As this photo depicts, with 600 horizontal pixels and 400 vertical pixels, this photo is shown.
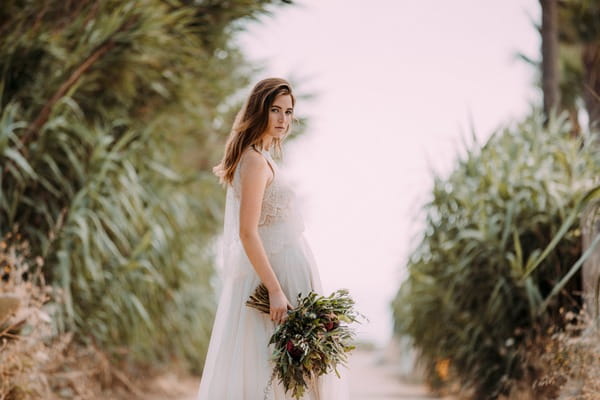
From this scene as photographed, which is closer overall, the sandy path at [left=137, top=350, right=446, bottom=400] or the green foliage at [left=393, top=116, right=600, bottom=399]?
the green foliage at [left=393, top=116, right=600, bottom=399]

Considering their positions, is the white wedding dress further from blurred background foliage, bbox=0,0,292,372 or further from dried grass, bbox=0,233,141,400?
blurred background foliage, bbox=0,0,292,372

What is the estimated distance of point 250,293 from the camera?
7.93ft

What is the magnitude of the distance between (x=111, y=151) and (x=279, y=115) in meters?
2.62

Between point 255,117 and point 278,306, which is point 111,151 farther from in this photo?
point 278,306

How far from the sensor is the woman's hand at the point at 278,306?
227 centimetres

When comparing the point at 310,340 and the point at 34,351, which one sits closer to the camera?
the point at 310,340

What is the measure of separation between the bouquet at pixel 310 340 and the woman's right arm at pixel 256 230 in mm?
58

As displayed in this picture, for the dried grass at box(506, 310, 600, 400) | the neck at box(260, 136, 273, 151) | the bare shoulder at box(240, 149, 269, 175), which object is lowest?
the dried grass at box(506, 310, 600, 400)

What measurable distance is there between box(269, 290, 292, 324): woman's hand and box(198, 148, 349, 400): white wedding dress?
12 centimetres

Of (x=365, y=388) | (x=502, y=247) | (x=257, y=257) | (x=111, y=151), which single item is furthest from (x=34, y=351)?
(x=365, y=388)

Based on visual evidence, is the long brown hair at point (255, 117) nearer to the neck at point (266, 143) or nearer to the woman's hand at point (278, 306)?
the neck at point (266, 143)

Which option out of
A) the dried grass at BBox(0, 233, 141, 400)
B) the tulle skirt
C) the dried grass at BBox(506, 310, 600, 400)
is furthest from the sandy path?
the tulle skirt

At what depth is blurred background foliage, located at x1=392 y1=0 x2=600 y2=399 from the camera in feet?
12.8

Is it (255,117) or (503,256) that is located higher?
(255,117)
